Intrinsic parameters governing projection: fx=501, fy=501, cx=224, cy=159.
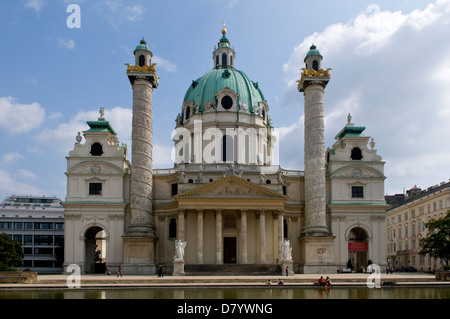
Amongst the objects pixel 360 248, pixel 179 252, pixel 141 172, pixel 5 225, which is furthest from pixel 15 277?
pixel 5 225

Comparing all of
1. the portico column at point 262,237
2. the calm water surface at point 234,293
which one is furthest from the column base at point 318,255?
the calm water surface at point 234,293

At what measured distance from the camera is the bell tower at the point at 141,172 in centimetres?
5025

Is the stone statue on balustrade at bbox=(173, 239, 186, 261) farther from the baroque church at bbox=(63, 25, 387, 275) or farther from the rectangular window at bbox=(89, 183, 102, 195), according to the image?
the rectangular window at bbox=(89, 183, 102, 195)

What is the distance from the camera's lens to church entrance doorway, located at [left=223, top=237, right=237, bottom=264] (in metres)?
54.1

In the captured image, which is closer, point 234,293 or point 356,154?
point 234,293

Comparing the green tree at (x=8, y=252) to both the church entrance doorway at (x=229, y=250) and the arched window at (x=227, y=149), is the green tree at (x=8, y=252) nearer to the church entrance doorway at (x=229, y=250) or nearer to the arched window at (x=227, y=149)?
the church entrance doorway at (x=229, y=250)

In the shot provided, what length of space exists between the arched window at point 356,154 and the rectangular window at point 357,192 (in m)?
3.41

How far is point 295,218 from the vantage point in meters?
57.0

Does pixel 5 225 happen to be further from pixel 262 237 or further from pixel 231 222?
pixel 262 237

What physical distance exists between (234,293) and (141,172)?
85.4 feet

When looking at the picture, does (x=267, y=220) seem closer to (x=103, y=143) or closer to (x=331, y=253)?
(x=331, y=253)

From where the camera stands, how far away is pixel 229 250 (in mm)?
54188
